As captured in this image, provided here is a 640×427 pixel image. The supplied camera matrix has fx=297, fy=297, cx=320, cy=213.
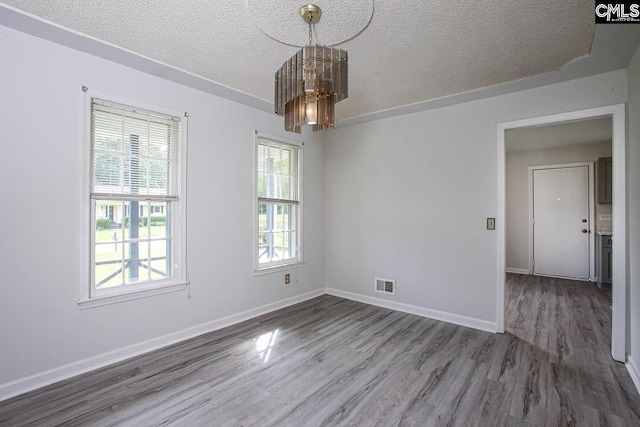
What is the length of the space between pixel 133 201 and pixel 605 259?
697 cm

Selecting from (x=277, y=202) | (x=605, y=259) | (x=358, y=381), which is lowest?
(x=358, y=381)

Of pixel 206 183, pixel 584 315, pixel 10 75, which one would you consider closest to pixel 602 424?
pixel 584 315

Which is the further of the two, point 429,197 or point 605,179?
point 605,179

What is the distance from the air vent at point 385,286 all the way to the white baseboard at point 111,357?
1.53 meters

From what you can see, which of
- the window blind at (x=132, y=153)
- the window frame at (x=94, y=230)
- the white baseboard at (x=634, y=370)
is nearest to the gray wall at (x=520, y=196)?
the white baseboard at (x=634, y=370)

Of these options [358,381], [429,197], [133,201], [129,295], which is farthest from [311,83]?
[429,197]

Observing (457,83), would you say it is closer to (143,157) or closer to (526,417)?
(526,417)

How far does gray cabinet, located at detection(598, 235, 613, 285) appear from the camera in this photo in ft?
16.3

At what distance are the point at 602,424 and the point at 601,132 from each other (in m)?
4.71

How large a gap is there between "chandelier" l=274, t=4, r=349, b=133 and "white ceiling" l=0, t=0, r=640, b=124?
31cm

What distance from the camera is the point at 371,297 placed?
4160 mm

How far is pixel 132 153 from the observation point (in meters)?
2.67

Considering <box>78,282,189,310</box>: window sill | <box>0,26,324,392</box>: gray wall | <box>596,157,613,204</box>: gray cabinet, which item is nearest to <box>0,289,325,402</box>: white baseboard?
<box>0,26,324,392</box>: gray wall

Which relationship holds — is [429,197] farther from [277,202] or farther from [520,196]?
[520,196]
